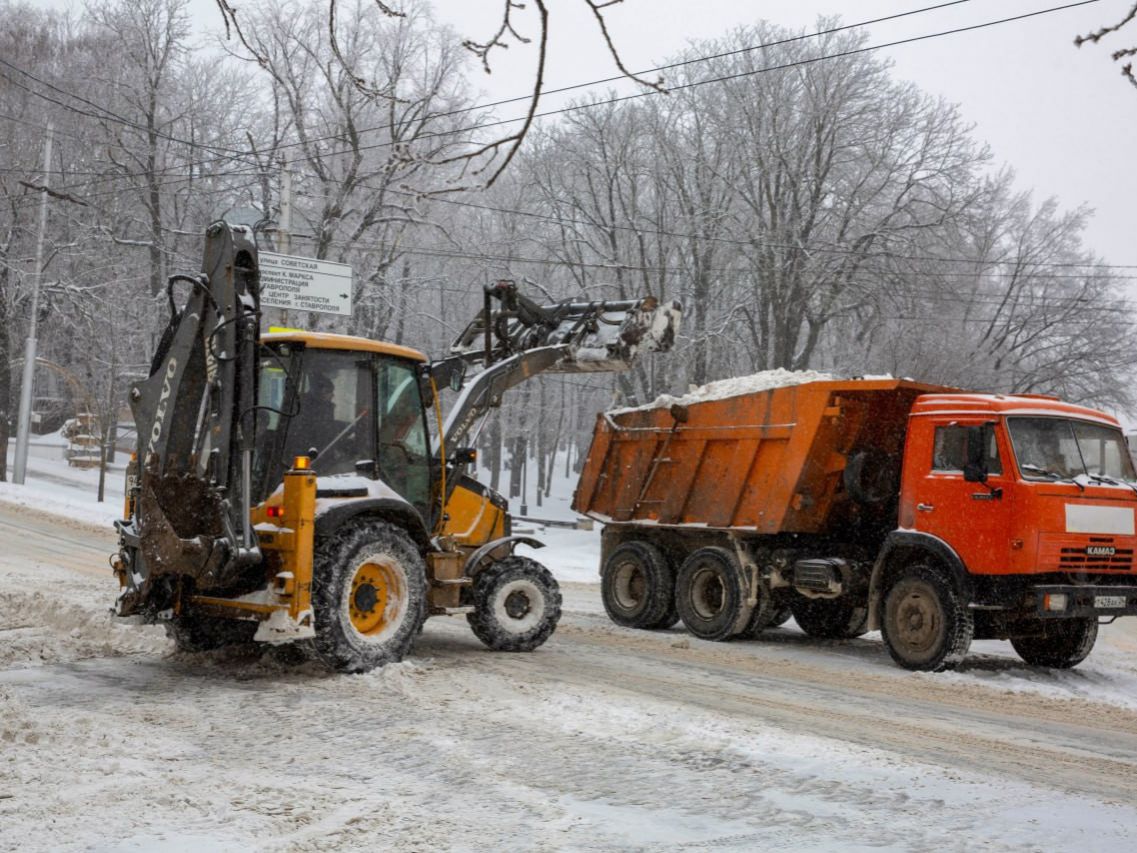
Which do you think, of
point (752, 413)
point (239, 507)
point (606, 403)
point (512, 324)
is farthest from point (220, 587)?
point (606, 403)

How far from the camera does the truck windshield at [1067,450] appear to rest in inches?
435

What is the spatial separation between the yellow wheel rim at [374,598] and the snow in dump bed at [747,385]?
5230 mm

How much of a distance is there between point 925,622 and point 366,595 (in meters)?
5.24

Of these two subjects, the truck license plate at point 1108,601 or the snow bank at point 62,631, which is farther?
the truck license plate at point 1108,601

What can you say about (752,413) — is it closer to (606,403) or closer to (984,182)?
(984,182)

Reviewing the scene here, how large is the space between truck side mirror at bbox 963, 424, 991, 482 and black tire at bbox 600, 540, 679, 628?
4257mm

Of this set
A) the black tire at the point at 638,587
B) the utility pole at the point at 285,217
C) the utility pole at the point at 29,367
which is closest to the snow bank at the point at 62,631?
the black tire at the point at 638,587

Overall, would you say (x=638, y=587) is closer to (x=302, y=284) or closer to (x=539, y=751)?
(x=302, y=284)

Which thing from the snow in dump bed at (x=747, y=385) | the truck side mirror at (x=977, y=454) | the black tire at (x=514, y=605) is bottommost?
the black tire at (x=514, y=605)

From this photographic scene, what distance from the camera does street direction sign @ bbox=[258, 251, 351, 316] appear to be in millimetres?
18969

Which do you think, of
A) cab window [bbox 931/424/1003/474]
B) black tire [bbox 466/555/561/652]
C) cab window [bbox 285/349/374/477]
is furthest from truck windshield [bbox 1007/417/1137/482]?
cab window [bbox 285/349/374/477]

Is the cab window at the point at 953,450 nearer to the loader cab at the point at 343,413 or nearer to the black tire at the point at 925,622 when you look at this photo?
the black tire at the point at 925,622

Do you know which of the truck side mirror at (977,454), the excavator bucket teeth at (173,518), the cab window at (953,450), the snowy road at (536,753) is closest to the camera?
the snowy road at (536,753)

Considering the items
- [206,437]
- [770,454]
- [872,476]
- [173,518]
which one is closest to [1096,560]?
[872,476]
